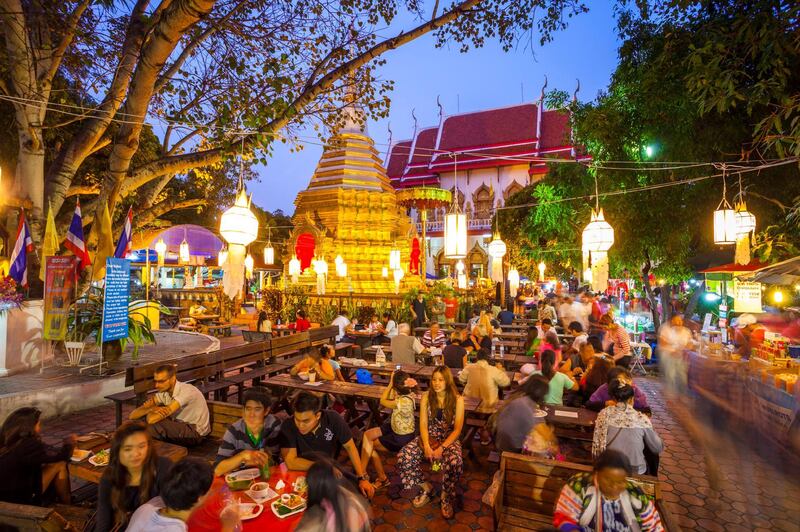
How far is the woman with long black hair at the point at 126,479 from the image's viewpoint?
8.94ft

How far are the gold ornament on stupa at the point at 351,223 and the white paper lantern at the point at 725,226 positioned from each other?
13.5 m

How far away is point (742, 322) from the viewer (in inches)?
390

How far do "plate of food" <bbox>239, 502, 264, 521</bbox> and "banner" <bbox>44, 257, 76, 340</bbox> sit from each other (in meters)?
7.23

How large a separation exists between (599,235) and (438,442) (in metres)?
4.92

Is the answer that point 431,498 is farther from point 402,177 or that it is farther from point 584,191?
point 402,177

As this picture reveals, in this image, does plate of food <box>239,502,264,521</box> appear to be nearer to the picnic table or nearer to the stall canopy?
the picnic table

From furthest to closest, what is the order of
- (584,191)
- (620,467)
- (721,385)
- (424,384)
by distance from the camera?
1. (584,191)
2. (424,384)
3. (721,385)
4. (620,467)

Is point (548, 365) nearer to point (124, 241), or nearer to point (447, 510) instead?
point (447, 510)

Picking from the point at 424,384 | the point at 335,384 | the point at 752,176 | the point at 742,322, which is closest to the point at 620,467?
the point at 335,384

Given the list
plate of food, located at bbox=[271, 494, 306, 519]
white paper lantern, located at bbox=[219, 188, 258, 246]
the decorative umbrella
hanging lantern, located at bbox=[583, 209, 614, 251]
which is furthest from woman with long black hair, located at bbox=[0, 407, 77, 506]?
the decorative umbrella

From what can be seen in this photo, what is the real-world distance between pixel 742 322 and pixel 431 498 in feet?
31.7

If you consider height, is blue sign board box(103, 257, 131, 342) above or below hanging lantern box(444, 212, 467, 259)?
below

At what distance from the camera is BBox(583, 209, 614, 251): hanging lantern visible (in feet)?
23.9

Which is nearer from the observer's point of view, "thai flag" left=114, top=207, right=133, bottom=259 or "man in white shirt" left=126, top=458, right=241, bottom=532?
"man in white shirt" left=126, top=458, right=241, bottom=532
